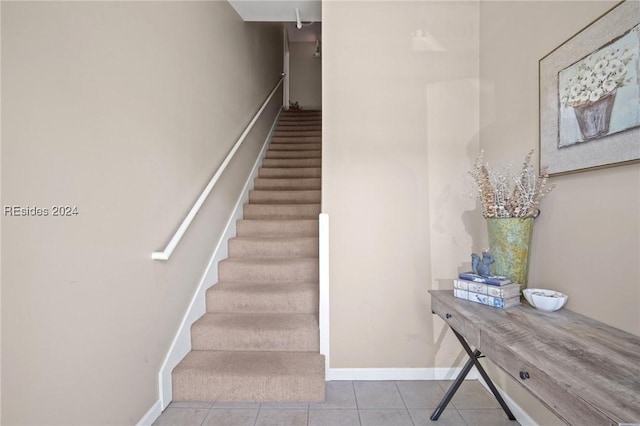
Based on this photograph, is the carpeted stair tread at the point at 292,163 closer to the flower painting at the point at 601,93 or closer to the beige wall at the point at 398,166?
the beige wall at the point at 398,166

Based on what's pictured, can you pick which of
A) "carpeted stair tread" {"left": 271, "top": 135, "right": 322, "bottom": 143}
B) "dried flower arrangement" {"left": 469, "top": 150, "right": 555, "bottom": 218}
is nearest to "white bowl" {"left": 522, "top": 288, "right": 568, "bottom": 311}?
"dried flower arrangement" {"left": 469, "top": 150, "right": 555, "bottom": 218}

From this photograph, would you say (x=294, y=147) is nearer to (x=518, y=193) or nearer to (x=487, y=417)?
(x=518, y=193)

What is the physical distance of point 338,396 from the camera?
1877 millimetres

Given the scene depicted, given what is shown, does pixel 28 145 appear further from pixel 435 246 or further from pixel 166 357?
pixel 435 246

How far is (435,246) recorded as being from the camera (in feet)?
6.91

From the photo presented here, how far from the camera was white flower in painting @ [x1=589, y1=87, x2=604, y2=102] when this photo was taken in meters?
1.17

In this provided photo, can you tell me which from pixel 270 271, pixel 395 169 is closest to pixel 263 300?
pixel 270 271

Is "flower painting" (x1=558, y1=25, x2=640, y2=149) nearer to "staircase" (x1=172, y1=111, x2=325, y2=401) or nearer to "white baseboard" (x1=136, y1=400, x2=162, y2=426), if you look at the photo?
"staircase" (x1=172, y1=111, x2=325, y2=401)

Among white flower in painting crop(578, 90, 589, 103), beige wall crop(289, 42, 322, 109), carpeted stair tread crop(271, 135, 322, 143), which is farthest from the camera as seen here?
beige wall crop(289, 42, 322, 109)

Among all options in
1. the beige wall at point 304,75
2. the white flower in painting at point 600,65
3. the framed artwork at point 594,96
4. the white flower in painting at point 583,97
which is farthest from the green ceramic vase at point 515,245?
the beige wall at point 304,75

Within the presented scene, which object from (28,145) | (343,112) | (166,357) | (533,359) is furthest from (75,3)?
(533,359)

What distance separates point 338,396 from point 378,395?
0.85 feet

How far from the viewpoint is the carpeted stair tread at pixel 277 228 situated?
2.86 metres

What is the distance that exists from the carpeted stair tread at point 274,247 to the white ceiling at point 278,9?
204cm
